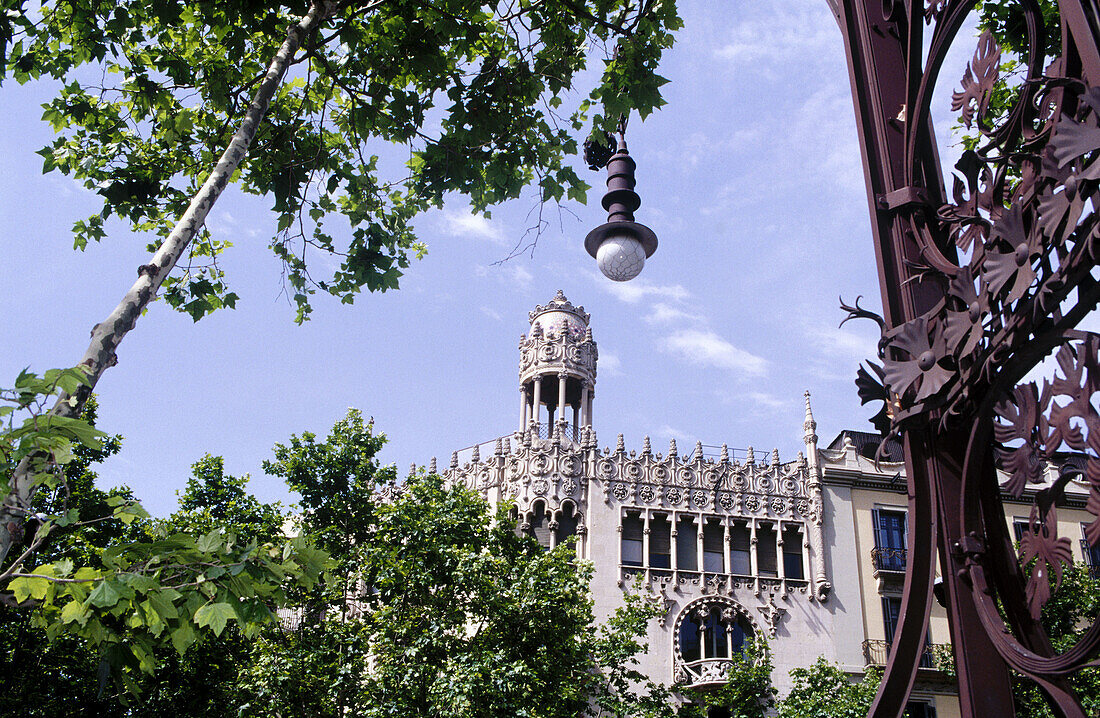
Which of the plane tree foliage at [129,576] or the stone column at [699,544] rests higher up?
the stone column at [699,544]

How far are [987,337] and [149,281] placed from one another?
461 cm

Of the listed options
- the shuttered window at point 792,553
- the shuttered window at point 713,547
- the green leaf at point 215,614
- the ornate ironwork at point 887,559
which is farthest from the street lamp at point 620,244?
the ornate ironwork at point 887,559

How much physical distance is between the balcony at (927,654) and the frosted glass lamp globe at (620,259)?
2335cm

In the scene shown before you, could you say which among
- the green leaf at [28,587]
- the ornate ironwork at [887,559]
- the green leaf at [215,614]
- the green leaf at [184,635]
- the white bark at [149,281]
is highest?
the ornate ironwork at [887,559]

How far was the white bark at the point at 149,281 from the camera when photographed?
4539 millimetres

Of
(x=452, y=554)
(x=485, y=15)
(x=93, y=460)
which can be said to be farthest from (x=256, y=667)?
(x=485, y=15)

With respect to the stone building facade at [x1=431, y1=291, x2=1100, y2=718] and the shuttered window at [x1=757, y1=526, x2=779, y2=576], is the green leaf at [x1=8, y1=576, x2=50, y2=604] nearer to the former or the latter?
the stone building facade at [x1=431, y1=291, x2=1100, y2=718]

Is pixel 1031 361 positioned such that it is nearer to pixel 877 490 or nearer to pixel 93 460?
pixel 93 460

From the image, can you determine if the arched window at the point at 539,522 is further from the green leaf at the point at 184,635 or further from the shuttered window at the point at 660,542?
the green leaf at the point at 184,635

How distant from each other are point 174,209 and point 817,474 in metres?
26.8

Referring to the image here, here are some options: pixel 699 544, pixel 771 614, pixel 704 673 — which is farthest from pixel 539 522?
pixel 771 614

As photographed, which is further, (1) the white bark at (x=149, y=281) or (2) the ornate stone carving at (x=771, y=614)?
(2) the ornate stone carving at (x=771, y=614)

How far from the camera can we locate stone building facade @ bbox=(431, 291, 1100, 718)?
29391 mm

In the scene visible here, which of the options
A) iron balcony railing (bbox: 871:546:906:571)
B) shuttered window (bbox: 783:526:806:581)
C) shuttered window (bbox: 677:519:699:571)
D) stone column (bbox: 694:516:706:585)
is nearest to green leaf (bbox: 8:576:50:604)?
shuttered window (bbox: 677:519:699:571)
